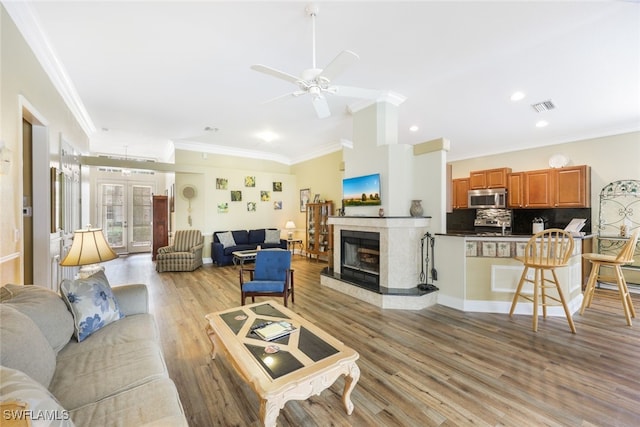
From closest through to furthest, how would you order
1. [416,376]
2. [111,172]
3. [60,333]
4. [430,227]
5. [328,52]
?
1. [60,333]
2. [416,376]
3. [328,52]
4. [430,227]
5. [111,172]

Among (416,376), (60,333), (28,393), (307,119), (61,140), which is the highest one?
(307,119)

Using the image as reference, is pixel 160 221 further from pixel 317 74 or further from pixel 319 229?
pixel 317 74

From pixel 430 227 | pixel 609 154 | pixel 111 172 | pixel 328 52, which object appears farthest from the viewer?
pixel 111 172

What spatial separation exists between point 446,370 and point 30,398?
2513 mm

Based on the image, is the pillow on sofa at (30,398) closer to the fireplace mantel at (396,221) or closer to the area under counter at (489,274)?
the fireplace mantel at (396,221)

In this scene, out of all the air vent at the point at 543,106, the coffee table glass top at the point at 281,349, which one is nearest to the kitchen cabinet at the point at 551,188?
the air vent at the point at 543,106

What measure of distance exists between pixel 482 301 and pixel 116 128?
7356 millimetres

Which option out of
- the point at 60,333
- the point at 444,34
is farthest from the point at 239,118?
the point at 60,333

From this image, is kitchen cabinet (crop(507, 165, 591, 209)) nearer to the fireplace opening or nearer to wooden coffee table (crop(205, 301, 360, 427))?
the fireplace opening

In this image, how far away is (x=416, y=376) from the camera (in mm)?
2148

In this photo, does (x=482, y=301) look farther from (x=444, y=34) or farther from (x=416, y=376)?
(x=444, y=34)

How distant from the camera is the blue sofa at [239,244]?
21.3ft

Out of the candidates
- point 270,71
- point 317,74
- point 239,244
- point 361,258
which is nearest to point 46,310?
point 270,71

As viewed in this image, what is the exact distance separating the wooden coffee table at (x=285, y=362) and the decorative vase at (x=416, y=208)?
2518 millimetres
